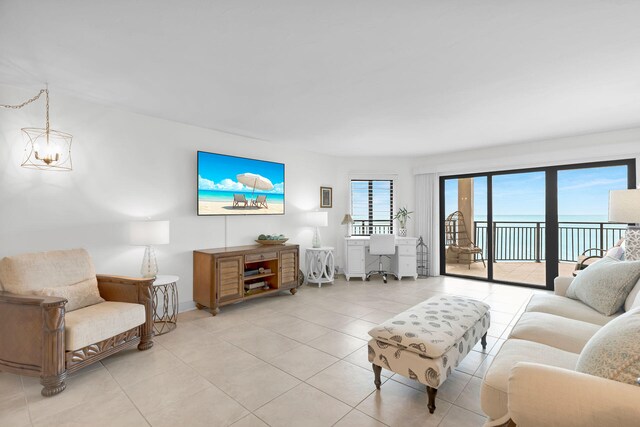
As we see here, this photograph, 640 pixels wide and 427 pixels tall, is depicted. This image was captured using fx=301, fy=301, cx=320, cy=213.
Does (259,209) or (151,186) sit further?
(259,209)

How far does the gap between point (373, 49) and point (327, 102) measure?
109cm

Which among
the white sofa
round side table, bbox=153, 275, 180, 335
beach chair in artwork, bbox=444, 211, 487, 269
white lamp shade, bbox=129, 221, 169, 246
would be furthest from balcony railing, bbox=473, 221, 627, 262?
white lamp shade, bbox=129, 221, 169, 246

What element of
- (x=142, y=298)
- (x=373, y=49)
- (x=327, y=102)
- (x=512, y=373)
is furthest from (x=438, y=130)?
(x=142, y=298)

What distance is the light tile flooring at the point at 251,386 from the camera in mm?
1873

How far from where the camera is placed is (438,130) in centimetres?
425

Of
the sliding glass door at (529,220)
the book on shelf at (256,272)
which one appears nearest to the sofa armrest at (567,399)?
the book on shelf at (256,272)

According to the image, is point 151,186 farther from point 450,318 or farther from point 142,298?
point 450,318

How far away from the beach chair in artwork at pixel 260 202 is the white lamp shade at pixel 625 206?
4172 millimetres

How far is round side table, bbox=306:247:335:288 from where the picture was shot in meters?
5.31

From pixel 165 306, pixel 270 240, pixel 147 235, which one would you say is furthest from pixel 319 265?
pixel 147 235

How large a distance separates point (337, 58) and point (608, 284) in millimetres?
2701

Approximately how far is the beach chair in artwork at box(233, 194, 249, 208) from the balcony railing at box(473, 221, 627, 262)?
14.7 ft

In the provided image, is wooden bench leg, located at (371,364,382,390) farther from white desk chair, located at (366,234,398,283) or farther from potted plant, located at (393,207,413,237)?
potted plant, located at (393,207,413,237)

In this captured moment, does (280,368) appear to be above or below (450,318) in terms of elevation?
below
